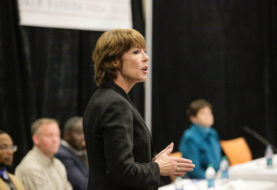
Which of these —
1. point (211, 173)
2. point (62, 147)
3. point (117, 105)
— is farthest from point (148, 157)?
point (62, 147)

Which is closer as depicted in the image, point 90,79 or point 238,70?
point 90,79

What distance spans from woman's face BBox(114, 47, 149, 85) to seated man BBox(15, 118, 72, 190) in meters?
1.70

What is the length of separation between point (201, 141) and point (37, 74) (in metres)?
1.60

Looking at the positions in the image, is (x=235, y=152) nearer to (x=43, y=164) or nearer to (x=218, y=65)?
(x=218, y=65)

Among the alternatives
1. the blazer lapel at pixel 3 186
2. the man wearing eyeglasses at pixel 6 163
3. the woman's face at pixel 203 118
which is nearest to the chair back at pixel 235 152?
the woman's face at pixel 203 118

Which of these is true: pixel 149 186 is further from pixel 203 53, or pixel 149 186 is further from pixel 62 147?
pixel 203 53

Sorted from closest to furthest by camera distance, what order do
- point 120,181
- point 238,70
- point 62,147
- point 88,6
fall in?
point 120,181 → point 62,147 → point 88,6 → point 238,70

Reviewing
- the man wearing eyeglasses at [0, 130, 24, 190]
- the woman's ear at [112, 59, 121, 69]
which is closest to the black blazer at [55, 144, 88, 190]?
the man wearing eyeglasses at [0, 130, 24, 190]

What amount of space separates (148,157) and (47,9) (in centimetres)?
235

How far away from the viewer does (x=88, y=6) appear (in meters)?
3.65

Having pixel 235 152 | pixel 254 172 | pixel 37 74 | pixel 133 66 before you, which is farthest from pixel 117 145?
pixel 235 152

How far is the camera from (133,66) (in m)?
1.40

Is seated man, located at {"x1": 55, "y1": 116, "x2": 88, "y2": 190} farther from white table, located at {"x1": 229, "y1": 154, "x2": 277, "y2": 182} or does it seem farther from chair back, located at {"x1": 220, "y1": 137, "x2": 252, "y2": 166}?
chair back, located at {"x1": 220, "y1": 137, "x2": 252, "y2": 166}

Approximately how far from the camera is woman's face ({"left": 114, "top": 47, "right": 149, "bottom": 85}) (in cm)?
140
